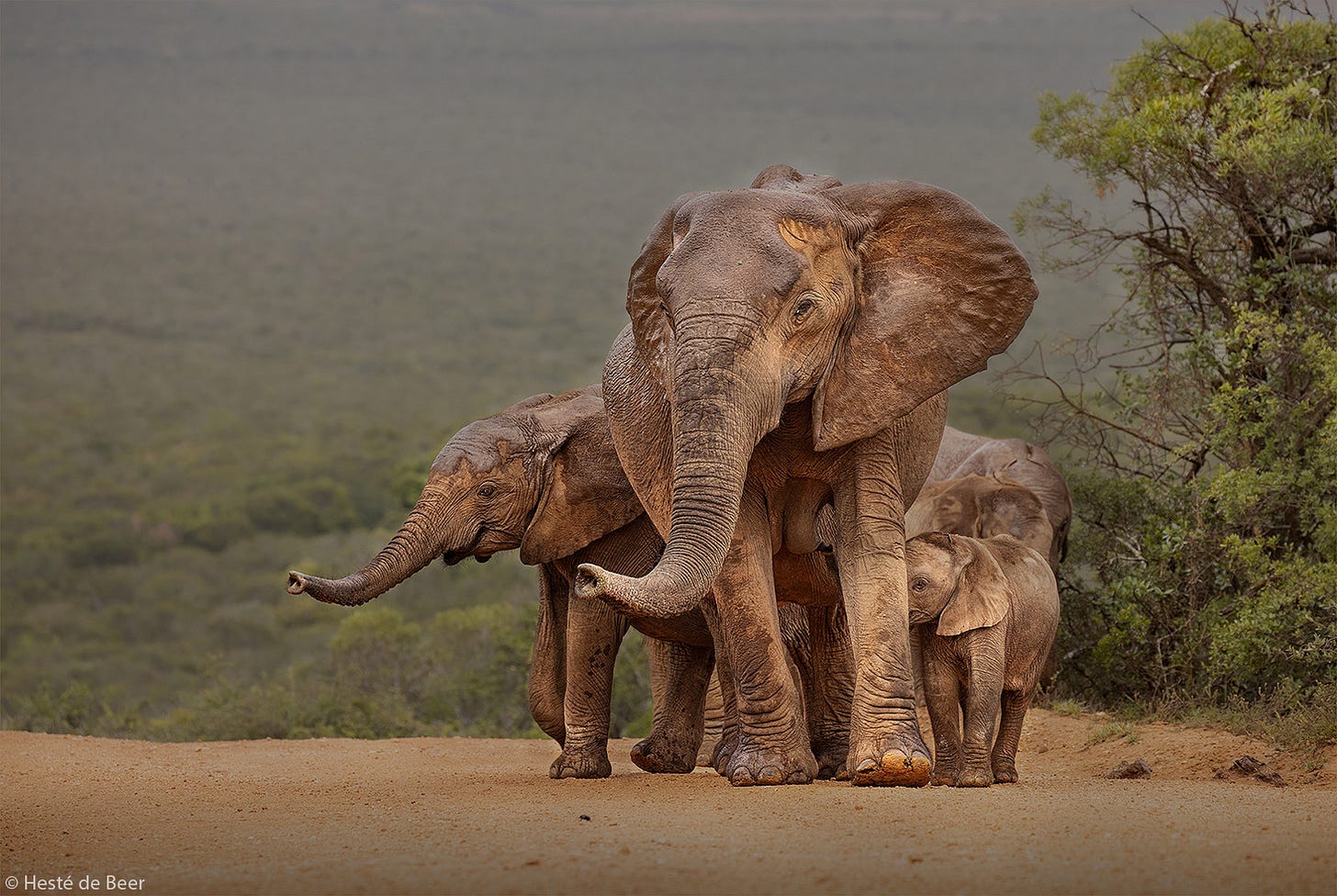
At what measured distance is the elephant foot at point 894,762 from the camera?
7.60m

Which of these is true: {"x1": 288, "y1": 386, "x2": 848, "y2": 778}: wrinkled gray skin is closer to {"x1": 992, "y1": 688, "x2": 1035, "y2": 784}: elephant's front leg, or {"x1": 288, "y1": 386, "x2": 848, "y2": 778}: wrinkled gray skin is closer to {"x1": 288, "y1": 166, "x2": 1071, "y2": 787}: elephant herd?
{"x1": 288, "y1": 166, "x2": 1071, "y2": 787}: elephant herd

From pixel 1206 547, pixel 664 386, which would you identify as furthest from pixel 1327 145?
pixel 664 386

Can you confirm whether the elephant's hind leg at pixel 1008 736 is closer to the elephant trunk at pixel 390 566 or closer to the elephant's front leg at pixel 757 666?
the elephant's front leg at pixel 757 666

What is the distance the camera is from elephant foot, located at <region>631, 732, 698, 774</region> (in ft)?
31.5

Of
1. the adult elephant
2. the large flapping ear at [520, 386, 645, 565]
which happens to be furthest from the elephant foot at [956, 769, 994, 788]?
the large flapping ear at [520, 386, 645, 565]

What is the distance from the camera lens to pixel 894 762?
299 inches

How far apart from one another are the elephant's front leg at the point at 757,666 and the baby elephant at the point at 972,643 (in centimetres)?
121

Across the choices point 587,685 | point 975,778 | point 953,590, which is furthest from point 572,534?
point 975,778

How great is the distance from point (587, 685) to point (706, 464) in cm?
278

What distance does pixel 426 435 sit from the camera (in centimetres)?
5884

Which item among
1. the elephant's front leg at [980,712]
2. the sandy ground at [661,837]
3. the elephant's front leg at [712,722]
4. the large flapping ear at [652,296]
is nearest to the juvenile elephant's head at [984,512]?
the elephant's front leg at [712,722]

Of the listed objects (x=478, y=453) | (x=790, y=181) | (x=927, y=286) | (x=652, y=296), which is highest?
(x=790, y=181)

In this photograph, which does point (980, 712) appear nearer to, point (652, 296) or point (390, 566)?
point (652, 296)

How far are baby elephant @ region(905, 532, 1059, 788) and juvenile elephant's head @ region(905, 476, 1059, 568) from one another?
2.59 metres
